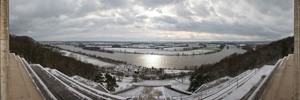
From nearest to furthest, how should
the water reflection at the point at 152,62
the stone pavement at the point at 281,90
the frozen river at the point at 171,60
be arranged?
the stone pavement at the point at 281,90
the frozen river at the point at 171,60
the water reflection at the point at 152,62

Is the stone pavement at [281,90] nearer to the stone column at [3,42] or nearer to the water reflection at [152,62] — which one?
the stone column at [3,42]

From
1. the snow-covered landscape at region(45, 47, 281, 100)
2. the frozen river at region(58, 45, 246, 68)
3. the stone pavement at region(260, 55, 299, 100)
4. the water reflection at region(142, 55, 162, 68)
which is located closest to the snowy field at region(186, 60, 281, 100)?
the snow-covered landscape at region(45, 47, 281, 100)

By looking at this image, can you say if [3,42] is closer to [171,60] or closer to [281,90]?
[281,90]

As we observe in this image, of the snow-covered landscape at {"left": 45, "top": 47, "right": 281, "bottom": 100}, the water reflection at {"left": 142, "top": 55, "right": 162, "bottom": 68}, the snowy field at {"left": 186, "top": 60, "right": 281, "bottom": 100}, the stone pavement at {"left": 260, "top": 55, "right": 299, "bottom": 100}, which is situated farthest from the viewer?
the water reflection at {"left": 142, "top": 55, "right": 162, "bottom": 68}

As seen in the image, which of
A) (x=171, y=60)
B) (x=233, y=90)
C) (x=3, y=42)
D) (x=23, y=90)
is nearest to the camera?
(x=3, y=42)

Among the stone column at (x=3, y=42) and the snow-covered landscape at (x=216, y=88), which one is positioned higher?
the stone column at (x=3, y=42)

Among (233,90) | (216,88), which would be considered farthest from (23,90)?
(216,88)

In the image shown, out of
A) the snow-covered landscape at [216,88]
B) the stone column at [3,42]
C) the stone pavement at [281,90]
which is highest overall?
the stone column at [3,42]

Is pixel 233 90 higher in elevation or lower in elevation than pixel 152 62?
higher

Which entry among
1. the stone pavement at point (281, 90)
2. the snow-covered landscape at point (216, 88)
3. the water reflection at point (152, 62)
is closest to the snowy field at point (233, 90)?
the snow-covered landscape at point (216, 88)

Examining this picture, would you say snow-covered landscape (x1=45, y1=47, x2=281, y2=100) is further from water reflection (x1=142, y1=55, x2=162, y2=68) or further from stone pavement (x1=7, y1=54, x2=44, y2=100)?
water reflection (x1=142, y1=55, x2=162, y2=68)

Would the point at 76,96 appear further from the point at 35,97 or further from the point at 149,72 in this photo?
the point at 149,72
